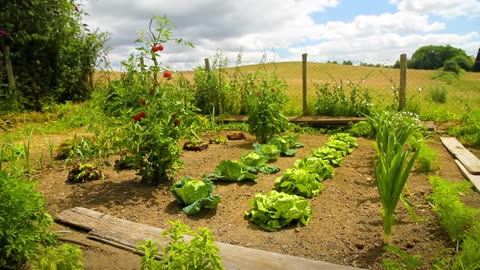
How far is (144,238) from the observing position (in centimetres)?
266

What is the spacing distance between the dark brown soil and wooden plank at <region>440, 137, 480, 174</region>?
13 centimetres

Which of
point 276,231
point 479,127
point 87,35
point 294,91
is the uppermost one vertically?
point 87,35

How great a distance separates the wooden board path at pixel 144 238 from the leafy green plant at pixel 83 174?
2.81ft

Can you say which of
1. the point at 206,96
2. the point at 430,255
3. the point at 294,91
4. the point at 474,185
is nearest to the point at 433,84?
the point at 294,91

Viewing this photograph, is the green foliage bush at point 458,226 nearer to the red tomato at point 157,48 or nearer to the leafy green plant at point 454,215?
the leafy green plant at point 454,215

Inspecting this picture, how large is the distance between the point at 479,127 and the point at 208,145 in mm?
4053

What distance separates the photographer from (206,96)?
27.4 ft

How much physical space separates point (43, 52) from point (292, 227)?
26.8 ft

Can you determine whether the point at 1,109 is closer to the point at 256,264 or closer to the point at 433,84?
the point at 256,264

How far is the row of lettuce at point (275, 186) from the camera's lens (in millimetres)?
2992

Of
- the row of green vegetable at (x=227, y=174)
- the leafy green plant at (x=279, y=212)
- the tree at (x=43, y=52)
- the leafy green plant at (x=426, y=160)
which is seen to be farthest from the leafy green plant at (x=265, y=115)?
the tree at (x=43, y=52)

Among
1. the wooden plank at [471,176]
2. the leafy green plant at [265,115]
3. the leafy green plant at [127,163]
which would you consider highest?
the leafy green plant at [265,115]

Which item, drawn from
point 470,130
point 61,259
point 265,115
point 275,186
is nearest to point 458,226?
point 275,186

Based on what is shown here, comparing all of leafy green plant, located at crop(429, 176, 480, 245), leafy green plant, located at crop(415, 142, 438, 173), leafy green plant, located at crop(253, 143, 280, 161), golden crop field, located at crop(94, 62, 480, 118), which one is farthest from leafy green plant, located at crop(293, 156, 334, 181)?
golden crop field, located at crop(94, 62, 480, 118)
